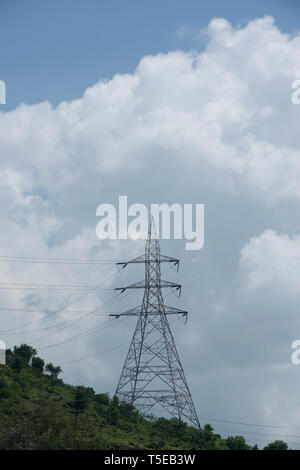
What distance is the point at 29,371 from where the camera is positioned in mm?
154625

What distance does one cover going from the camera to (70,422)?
91312 millimetres

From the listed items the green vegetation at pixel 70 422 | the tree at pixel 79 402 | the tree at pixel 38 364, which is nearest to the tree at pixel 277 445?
the green vegetation at pixel 70 422

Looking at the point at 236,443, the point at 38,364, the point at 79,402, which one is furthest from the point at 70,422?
the point at 38,364

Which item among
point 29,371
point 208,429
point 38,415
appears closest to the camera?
point 38,415

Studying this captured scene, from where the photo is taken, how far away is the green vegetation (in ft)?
272

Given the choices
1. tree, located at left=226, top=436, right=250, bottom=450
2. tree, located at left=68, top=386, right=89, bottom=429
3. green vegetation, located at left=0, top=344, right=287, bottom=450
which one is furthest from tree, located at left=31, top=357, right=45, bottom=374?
tree, located at left=226, top=436, right=250, bottom=450

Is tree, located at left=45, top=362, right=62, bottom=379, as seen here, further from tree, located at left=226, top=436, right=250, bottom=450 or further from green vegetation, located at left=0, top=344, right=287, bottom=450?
tree, located at left=226, top=436, right=250, bottom=450

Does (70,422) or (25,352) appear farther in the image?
(25,352)

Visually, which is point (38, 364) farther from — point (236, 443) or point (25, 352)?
point (236, 443)

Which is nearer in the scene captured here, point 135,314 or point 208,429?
point 135,314

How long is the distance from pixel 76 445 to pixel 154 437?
1343 inches

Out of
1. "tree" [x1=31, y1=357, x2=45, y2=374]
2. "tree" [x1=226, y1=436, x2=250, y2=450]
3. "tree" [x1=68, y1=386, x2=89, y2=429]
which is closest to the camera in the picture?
"tree" [x1=68, y1=386, x2=89, y2=429]
